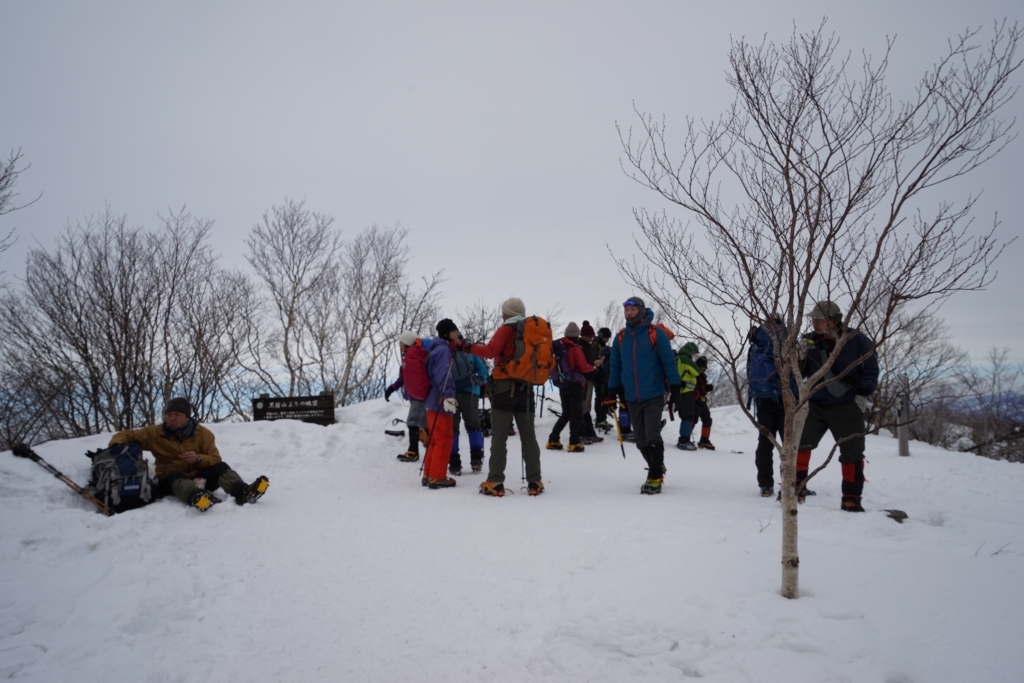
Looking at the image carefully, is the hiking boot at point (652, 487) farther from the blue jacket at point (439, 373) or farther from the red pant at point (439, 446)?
the blue jacket at point (439, 373)

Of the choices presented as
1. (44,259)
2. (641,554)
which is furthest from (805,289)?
(44,259)

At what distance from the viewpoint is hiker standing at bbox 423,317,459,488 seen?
6879 mm

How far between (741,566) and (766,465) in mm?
2561

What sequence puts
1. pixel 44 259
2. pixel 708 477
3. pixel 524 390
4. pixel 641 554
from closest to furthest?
pixel 641 554, pixel 524 390, pixel 708 477, pixel 44 259

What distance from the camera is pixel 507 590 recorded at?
364 cm

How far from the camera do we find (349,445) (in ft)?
31.7

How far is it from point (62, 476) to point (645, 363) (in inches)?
232

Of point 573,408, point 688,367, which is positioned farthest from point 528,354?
point 688,367

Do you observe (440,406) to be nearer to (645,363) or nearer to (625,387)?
(625,387)

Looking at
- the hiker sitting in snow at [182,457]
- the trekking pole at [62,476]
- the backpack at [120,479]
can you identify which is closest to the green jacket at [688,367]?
the hiker sitting in snow at [182,457]

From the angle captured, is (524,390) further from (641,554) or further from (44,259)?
(44,259)

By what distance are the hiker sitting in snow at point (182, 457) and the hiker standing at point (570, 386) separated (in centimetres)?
542

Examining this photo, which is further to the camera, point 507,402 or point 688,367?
point 688,367

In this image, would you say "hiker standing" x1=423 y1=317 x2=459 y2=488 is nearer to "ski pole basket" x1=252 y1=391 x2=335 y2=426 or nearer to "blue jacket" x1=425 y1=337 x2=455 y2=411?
"blue jacket" x1=425 y1=337 x2=455 y2=411
